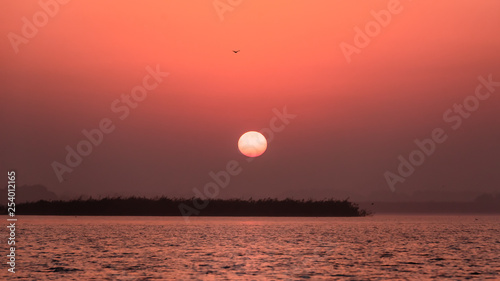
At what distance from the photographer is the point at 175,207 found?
454 feet

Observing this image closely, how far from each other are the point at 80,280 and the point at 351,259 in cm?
1969

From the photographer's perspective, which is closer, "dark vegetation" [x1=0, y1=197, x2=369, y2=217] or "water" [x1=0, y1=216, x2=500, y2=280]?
"water" [x1=0, y1=216, x2=500, y2=280]

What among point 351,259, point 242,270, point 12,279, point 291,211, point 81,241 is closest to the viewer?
point 12,279

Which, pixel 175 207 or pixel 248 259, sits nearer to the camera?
pixel 248 259

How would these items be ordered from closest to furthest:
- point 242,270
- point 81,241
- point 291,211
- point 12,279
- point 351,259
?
point 12,279
point 242,270
point 351,259
point 81,241
point 291,211

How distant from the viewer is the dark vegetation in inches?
5285

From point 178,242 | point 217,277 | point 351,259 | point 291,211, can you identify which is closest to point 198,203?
point 291,211

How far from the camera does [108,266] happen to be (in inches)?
1608

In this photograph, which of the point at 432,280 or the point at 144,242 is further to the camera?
the point at 144,242

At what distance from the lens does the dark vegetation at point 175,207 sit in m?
134

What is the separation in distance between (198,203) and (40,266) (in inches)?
4103

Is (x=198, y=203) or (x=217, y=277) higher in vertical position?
(x=198, y=203)

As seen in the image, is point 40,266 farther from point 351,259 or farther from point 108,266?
point 351,259

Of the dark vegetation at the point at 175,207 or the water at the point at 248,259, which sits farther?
the dark vegetation at the point at 175,207
